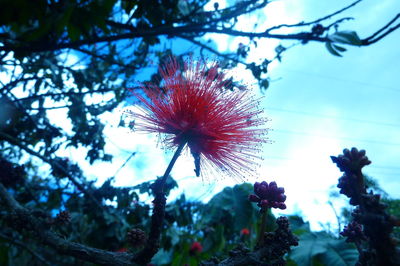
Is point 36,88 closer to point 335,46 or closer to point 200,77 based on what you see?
point 200,77

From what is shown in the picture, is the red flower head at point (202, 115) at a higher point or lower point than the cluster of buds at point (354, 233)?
higher

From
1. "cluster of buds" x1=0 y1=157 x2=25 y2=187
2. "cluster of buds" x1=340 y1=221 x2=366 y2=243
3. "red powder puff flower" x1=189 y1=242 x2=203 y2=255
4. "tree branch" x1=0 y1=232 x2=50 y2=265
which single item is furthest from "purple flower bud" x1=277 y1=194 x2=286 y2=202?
"red powder puff flower" x1=189 y1=242 x2=203 y2=255

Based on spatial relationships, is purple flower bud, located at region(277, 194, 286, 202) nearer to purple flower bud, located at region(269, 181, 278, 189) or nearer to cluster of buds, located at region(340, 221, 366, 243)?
purple flower bud, located at region(269, 181, 278, 189)

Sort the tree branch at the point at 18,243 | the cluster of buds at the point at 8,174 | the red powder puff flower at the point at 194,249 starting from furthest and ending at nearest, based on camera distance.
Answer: the red powder puff flower at the point at 194,249 < the cluster of buds at the point at 8,174 < the tree branch at the point at 18,243

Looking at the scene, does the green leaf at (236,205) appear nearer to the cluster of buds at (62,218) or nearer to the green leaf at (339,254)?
the green leaf at (339,254)

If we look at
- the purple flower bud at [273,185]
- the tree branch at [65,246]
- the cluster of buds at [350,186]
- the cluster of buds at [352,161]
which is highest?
the purple flower bud at [273,185]

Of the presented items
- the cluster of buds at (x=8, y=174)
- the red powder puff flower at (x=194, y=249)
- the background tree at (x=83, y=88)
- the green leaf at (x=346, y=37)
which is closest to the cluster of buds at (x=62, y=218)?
the background tree at (x=83, y=88)
